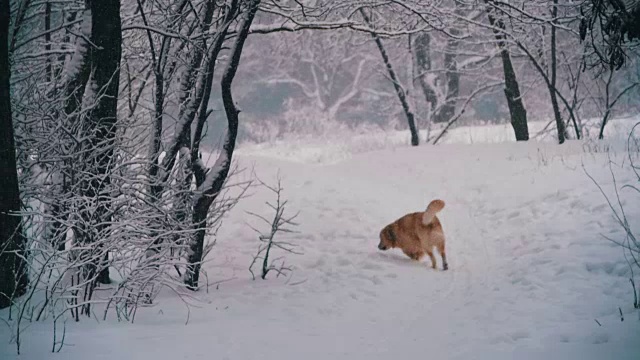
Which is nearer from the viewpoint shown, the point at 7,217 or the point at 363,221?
the point at 7,217

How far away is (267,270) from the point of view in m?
7.05

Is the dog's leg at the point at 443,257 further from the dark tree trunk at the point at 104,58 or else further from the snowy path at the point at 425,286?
the dark tree trunk at the point at 104,58

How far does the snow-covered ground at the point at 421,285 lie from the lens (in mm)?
4000

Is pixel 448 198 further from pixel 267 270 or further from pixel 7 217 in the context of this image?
pixel 7 217

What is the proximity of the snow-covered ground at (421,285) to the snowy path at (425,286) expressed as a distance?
2 cm

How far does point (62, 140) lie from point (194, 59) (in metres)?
2.19

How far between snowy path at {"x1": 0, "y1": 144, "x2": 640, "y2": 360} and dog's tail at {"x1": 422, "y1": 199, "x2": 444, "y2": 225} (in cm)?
67

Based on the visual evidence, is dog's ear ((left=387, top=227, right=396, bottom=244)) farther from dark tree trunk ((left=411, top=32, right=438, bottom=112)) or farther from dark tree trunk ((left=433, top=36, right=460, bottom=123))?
dark tree trunk ((left=433, top=36, right=460, bottom=123))

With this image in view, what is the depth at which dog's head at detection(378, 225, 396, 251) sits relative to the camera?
26.7 ft

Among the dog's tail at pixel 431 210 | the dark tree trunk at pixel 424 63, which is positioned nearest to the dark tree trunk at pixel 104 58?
the dog's tail at pixel 431 210

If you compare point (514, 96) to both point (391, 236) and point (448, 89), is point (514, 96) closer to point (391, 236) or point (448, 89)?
point (448, 89)

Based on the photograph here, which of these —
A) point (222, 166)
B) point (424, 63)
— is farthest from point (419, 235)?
point (424, 63)

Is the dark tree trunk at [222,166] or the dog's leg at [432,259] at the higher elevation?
the dark tree trunk at [222,166]

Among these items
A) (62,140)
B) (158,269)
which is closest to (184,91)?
(62,140)
